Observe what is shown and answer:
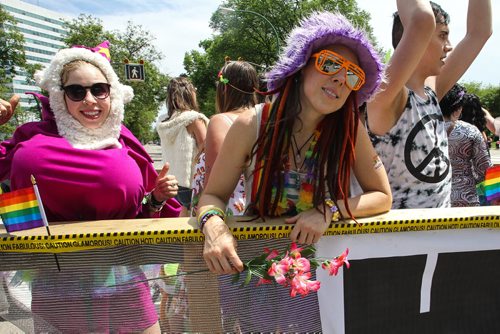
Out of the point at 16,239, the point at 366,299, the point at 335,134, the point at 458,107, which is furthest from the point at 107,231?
the point at 458,107

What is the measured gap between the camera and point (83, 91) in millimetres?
1843

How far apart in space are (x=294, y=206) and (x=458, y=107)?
8.24 feet

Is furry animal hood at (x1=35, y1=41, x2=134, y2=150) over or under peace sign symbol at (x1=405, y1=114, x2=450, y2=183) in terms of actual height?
over

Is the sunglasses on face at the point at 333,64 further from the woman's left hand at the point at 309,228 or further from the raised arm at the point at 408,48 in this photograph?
the woman's left hand at the point at 309,228

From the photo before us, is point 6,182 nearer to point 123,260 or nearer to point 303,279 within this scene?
point 123,260

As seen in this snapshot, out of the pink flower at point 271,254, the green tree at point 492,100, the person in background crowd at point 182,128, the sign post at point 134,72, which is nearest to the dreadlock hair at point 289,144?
the pink flower at point 271,254

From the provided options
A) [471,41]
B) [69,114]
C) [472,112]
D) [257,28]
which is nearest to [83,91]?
[69,114]

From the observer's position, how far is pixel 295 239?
1.48 m

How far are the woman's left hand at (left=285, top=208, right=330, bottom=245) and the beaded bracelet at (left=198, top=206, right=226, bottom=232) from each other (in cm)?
25

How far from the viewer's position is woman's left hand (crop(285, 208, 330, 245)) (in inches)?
57.7

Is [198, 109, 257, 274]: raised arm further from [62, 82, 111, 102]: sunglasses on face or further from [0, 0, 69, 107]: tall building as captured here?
[0, 0, 69, 107]: tall building

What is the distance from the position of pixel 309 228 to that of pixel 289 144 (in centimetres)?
30

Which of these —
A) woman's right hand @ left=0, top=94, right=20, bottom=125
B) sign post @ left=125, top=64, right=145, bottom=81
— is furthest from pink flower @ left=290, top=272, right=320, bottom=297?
sign post @ left=125, top=64, right=145, bottom=81

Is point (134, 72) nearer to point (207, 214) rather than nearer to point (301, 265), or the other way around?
point (207, 214)
